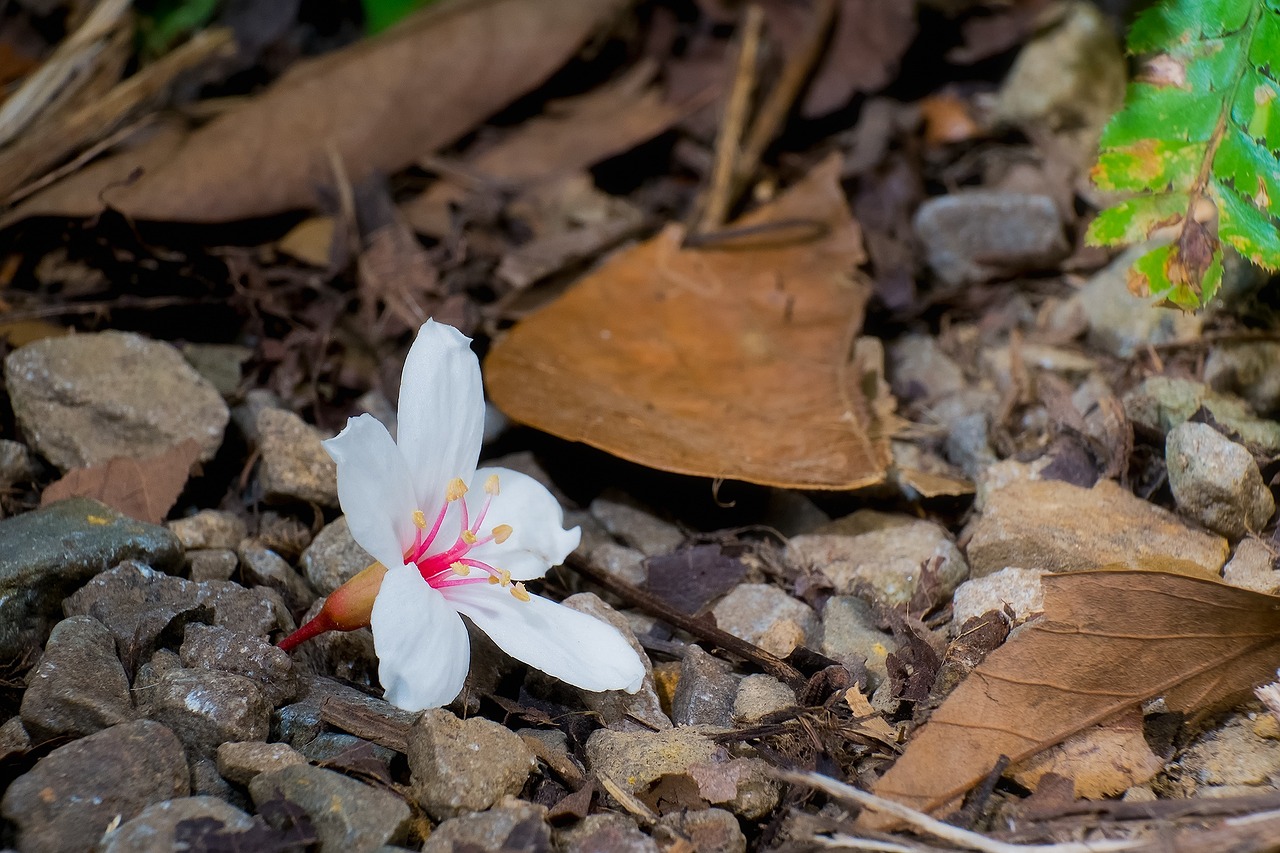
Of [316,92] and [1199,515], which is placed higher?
[316,92]

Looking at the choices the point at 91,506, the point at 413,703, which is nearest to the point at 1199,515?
the point at 413,703

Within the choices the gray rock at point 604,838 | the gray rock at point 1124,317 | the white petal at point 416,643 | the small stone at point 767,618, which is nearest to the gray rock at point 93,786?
the white petal at point 416,643

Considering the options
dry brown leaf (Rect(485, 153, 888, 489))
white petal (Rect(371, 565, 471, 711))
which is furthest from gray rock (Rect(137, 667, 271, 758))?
dry brown leaf (Rect(485, 153, 888, 489))

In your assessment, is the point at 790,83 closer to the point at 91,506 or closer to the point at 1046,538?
the point at 1046,538

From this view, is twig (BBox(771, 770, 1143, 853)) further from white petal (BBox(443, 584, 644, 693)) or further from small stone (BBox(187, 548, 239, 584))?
small stone (BBox(187, 548, 239, 584))

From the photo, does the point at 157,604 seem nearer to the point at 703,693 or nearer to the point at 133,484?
the point at 133,484
